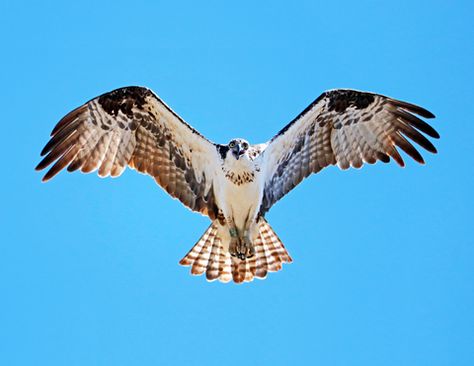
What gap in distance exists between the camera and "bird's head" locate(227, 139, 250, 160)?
39.0 feet

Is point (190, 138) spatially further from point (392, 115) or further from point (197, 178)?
Result: point (392, 115)

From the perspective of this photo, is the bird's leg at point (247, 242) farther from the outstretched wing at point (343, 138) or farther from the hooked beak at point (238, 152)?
the hooked beak at point (238, 152)

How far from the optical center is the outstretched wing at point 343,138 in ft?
41.7

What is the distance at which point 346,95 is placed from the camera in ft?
41.7

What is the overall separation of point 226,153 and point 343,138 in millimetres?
1836

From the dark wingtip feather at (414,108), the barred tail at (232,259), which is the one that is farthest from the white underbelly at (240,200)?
the dark wingtip feather at (414,108)

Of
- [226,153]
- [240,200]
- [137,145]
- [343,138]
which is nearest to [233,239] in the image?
[240,200]

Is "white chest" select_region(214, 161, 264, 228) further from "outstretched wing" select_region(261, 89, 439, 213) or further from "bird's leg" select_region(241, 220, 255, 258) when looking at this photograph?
"outstretched wing" select_region(261, 89, 439, 213)

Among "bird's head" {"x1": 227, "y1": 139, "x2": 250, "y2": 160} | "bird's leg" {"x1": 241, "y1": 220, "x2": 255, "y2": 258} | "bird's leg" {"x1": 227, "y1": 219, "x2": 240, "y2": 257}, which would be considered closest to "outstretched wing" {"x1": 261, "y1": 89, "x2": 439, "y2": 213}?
"bird's leg" {"x1": 241, "y1": 220, "x2": 255, "y2": 258}

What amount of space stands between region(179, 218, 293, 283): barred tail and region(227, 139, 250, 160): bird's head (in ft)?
4.70

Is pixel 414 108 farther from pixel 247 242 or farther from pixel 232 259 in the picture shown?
pixel 232 259

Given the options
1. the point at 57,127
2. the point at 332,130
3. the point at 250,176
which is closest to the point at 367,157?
the point at 332,130

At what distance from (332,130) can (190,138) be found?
6.36ft

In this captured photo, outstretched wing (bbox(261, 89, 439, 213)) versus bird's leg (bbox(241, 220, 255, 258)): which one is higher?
outstretched wing (bbox(261, 89, 439, 213))
